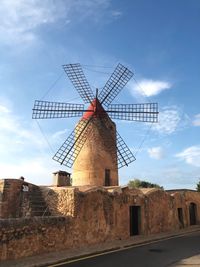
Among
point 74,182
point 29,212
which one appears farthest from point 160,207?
point 29,212

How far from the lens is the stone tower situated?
19922 millimetres

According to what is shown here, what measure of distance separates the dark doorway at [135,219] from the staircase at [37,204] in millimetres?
5820

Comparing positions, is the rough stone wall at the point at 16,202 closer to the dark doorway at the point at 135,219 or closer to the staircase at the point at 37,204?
the staircase at the point at 37,204

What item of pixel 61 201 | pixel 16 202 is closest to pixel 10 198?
pixel 16 202

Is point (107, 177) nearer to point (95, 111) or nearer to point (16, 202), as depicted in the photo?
point (95, 111)

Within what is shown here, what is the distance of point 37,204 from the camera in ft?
46.0

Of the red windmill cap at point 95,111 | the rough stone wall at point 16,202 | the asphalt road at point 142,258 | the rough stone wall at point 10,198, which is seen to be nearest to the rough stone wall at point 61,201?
the rough stone wall at point 16,202

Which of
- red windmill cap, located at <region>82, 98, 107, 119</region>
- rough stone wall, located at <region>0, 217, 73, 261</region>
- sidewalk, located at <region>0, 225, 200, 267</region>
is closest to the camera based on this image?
sidewalk, located at <region>0, 225, 200, 267</region>

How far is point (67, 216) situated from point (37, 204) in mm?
2249

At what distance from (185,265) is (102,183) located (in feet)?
38.0

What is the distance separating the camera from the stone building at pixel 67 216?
10078 mm

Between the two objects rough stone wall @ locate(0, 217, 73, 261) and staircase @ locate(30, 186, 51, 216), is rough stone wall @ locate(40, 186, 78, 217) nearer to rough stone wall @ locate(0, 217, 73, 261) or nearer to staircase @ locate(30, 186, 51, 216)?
staircase @ locate(30, 186, 51, 216)

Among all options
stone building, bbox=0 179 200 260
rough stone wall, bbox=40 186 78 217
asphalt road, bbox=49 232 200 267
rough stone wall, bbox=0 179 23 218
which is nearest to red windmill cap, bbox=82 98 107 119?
stone building, bbox=0 179 200 260

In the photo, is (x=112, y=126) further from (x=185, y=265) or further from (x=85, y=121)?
(x=185, y=265)
